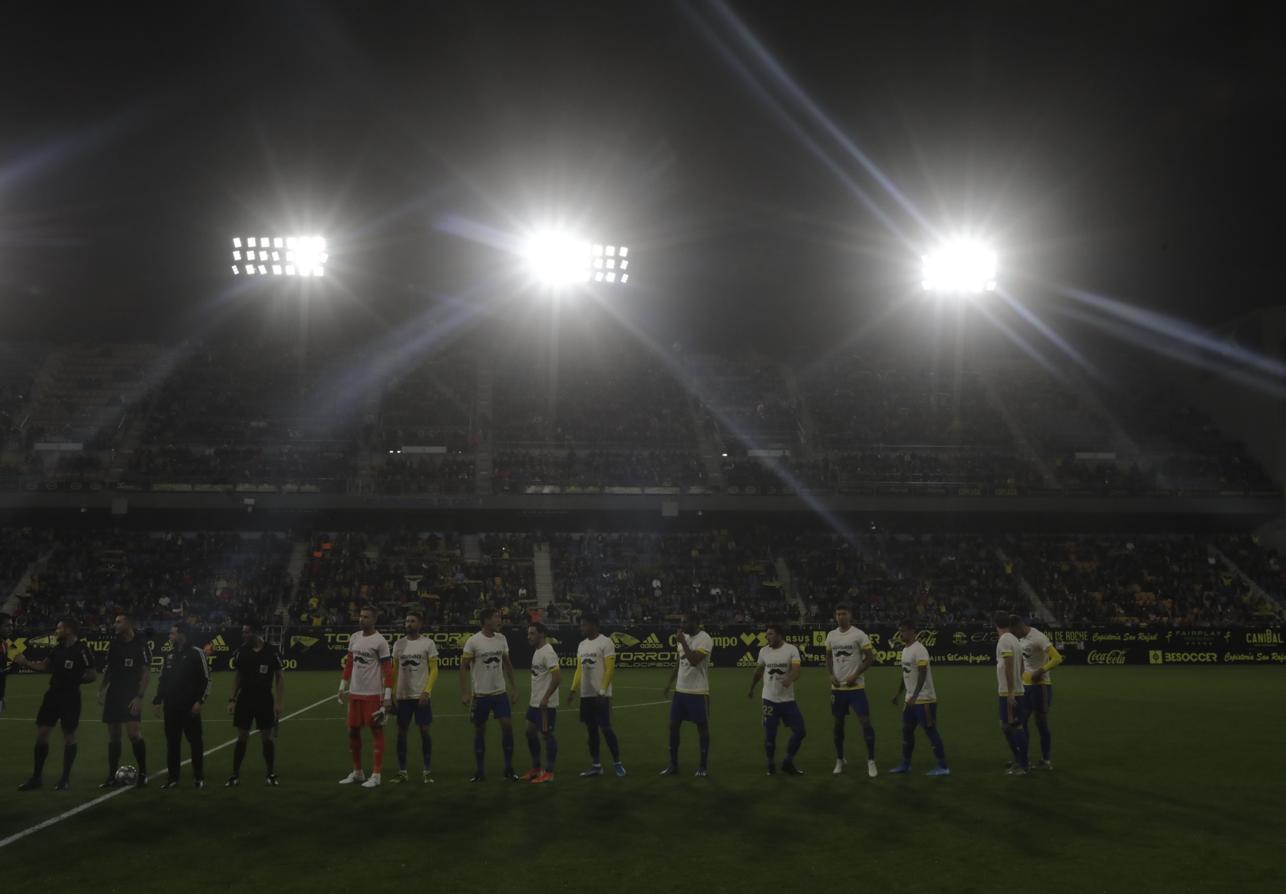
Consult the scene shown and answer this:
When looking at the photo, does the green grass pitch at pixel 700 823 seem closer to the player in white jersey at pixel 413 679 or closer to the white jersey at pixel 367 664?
the player in white jersey at pixel 413 679

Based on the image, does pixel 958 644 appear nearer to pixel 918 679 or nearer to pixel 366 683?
pixel 918 679

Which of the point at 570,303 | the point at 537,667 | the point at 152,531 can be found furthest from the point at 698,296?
the point at 537,667

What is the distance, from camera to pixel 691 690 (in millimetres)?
14922

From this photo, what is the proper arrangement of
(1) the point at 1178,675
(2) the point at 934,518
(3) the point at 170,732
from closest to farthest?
(3) the point at 170,732 < (1) the point at 1178,675 < (2) the point at 934,518

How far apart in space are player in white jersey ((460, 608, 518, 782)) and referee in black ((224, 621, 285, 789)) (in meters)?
2.57

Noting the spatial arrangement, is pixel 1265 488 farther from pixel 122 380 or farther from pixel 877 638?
pixel 122 380

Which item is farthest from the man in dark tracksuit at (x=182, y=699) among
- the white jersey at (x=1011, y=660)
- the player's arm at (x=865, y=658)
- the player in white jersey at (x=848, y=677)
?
the white jersey at (x=1011, y=660)

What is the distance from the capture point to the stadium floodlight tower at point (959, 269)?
49.2 meters

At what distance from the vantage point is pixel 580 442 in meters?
52.2

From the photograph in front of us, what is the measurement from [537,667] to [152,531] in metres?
38.7

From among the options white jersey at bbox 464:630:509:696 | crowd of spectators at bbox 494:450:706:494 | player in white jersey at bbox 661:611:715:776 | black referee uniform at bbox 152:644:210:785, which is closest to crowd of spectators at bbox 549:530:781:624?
crowd of spectators at bbox 494:450:706:494

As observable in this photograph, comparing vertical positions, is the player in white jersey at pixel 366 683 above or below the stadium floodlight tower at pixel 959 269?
below

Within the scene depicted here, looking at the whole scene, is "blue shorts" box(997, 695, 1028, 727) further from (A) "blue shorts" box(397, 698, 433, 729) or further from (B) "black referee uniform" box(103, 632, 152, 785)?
(B) "black referee uniform" box(103, 632, 152, 785)

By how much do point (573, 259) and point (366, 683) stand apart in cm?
3678
